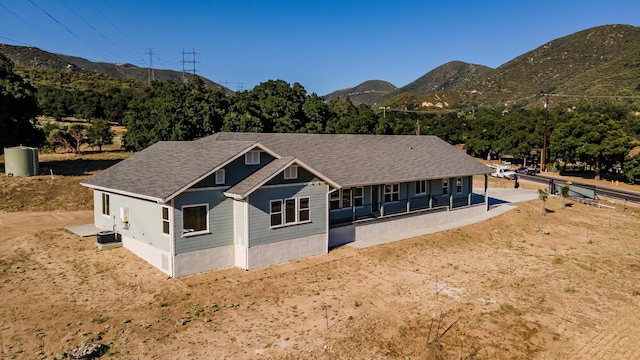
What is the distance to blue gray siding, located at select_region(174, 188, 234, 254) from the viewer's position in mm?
18188

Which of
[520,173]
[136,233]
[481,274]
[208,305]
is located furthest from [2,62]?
[520,173]

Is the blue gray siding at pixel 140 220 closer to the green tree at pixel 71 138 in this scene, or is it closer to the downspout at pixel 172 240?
the downspout at pixel 172 240

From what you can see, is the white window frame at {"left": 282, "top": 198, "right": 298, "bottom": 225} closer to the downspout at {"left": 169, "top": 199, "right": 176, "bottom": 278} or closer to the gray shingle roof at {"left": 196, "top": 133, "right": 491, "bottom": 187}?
the gray shingle roof at {"left": 196, "top": 133, "right": 491, "bottom": 187}

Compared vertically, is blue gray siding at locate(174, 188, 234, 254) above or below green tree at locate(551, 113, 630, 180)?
below

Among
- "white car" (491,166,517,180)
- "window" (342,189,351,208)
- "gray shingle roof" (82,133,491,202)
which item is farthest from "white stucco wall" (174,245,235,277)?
"white car" (491,166,517,180)

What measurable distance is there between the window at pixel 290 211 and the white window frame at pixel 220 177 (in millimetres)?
2517

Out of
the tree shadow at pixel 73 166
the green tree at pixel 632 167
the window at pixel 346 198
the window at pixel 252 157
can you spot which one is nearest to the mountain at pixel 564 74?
the green tree at pixel 632 167

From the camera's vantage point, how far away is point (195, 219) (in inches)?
742

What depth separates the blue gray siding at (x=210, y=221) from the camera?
18188mm

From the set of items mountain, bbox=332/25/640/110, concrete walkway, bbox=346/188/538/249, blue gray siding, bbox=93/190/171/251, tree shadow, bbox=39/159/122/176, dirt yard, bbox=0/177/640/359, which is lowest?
dirt yard, bbox=0/177/640/359

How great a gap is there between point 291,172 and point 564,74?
167 meters

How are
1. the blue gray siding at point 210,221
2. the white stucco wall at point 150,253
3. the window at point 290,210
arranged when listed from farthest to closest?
the window at point 290,210 → the white stucco wall at point 150,253 → the blue gray siding at point 210,221

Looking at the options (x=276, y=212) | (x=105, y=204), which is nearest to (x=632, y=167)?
(x=276, y=212)

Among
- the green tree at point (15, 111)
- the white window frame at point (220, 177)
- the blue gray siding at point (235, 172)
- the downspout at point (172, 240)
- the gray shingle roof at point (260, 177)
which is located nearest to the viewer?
the downspout at point (172, 240)
